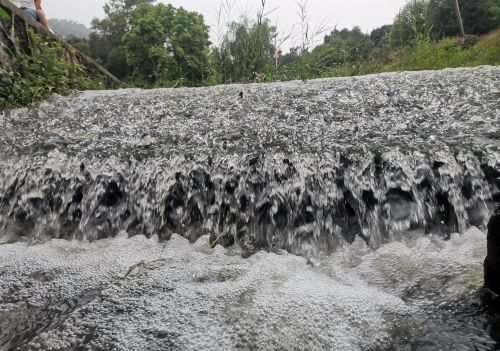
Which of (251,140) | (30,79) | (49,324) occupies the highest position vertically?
(30,79)

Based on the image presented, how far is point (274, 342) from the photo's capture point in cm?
132

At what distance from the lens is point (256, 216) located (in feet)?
7.73

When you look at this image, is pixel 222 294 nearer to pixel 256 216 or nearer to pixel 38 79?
pixel 256 216

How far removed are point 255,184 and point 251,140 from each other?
45cm

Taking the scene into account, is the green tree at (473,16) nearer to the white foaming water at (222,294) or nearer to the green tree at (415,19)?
the green tree at (415,19)

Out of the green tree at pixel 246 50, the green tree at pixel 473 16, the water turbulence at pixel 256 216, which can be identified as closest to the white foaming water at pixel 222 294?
the water turbulence at pixel 256 216

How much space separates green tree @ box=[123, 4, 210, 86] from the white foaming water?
26.0ft

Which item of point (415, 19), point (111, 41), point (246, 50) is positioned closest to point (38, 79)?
point (246, 50)

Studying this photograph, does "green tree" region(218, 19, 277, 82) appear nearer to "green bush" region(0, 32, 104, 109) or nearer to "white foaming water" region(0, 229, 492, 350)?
"green bush" region(0, 32, 104, 109)

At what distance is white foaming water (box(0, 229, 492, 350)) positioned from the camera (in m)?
1.35

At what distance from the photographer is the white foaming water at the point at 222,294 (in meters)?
1.35

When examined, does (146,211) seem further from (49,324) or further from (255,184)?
(49,324)

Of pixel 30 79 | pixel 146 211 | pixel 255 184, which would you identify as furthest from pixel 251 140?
pixel 30 79

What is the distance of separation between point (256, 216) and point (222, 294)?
0.77 m
